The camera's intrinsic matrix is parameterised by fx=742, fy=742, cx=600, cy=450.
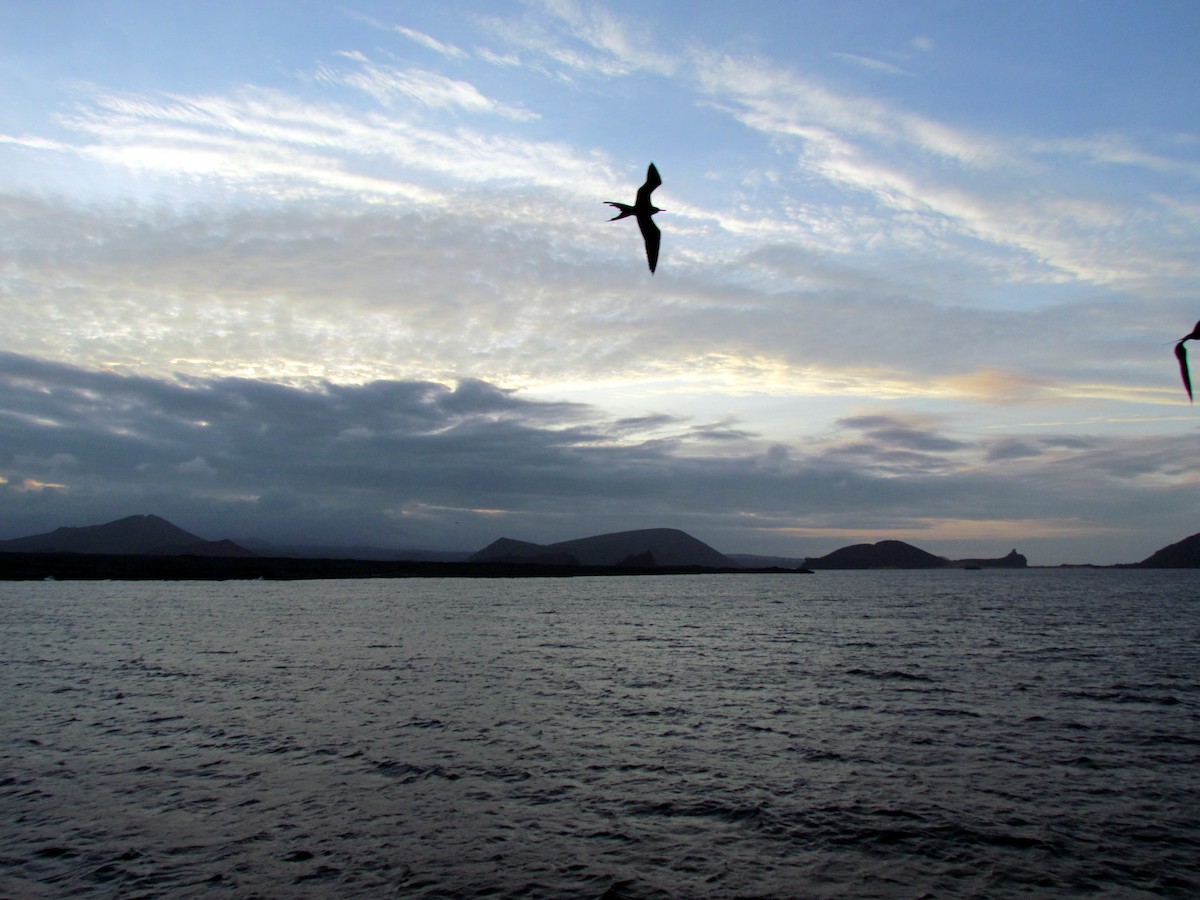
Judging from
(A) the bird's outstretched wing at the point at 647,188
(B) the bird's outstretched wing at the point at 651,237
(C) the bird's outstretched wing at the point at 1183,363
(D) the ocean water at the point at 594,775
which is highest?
(A) the bird's outstretched wing at the point at 647,188

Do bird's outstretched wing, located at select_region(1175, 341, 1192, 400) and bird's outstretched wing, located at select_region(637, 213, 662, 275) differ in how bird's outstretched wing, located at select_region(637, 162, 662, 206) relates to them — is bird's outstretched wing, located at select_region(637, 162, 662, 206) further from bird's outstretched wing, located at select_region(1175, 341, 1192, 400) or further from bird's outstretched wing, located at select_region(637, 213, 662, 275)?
bird's outstretched wing, located at select_region(1175, 341, 1192, 400)

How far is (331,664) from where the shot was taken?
39.8 m

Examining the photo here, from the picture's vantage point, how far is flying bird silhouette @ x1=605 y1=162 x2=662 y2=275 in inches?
376

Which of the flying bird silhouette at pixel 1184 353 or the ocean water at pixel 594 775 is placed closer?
the flying bird silhouette at pixel 1184 353

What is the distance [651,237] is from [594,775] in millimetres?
14930

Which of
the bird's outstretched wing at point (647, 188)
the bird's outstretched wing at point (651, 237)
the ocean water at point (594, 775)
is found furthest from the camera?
the ocean water at point (594, 775)

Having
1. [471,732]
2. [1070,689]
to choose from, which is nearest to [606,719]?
[471,732]

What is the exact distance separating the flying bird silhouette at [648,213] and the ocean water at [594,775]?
10.7 metres

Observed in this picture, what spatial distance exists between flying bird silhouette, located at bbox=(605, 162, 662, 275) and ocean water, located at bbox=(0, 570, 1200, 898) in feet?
34.9

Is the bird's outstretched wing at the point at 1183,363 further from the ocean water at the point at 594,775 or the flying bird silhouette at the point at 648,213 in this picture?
the ocean water at the point at 594,775

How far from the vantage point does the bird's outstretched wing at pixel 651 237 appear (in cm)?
944

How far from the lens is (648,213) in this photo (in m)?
10.2

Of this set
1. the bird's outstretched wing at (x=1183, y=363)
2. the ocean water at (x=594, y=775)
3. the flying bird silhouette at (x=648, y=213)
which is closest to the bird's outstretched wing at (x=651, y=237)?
the flying bird silhouette at (x=648, y=213)

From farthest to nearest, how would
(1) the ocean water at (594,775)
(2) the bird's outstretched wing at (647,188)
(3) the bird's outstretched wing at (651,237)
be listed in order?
(1) the ocean water at (594,775)
(2) the bird's outstretched wing at (647,188)
(3) the bird's outstretched wing at (651,237)
